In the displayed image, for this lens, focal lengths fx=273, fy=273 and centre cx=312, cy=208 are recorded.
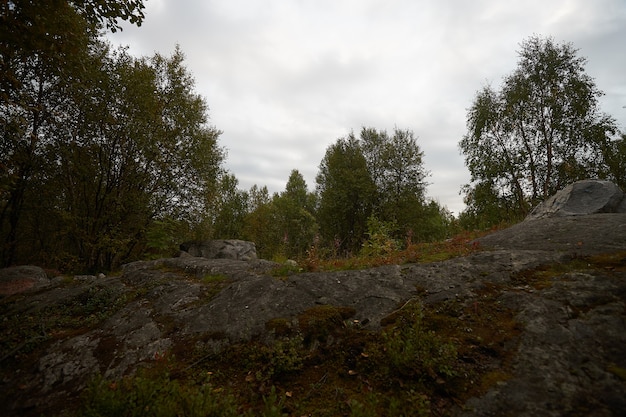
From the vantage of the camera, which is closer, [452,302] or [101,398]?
[101,398]

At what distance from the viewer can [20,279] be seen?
12.4 meters

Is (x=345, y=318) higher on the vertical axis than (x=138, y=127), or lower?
lower

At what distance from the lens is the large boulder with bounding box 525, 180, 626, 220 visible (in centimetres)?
948

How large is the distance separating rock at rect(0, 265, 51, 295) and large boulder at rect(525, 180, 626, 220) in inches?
792

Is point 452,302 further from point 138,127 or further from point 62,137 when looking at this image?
point 62,137

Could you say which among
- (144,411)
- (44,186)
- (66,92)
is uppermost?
(66,92)

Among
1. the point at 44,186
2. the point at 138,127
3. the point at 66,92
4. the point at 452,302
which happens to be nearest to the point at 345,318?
the point at 452,302

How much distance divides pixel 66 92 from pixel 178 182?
7.69m

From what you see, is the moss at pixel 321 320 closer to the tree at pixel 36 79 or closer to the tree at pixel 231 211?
the tree at pixel 36 79

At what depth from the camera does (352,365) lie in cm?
394

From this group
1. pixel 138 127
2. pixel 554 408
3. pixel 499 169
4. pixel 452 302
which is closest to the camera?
pixel 554 408

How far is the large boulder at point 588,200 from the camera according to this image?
9477 millimetres

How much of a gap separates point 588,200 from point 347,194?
71.8 feet

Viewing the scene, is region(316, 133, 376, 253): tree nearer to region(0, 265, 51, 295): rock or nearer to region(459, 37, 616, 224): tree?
region(459, 37, 616, 224): tree
